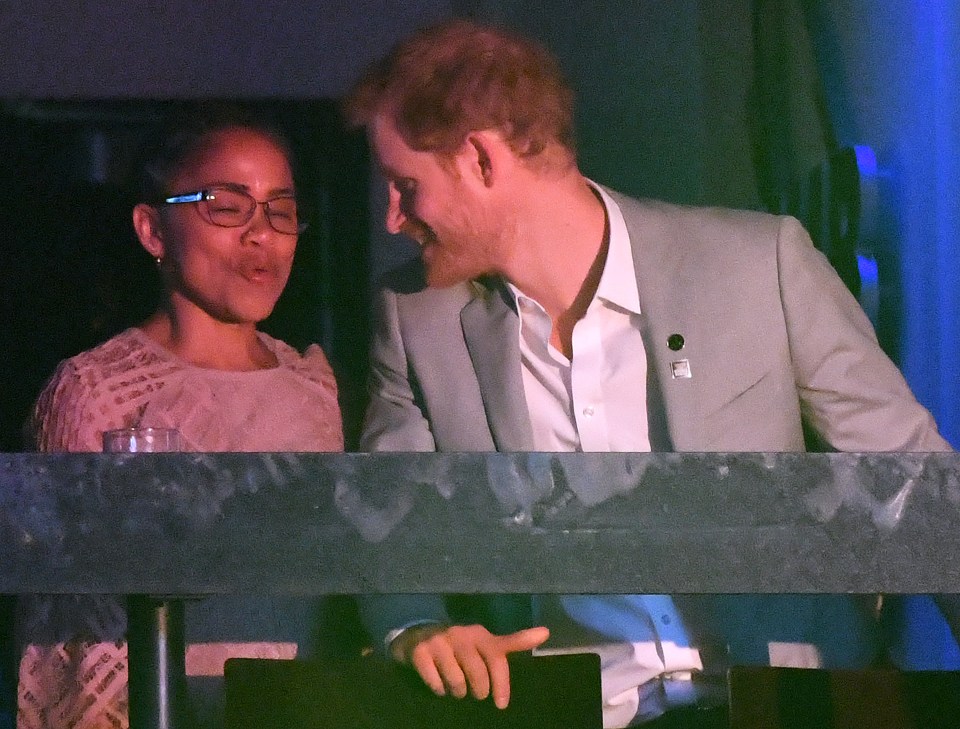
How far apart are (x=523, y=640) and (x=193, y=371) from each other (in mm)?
901

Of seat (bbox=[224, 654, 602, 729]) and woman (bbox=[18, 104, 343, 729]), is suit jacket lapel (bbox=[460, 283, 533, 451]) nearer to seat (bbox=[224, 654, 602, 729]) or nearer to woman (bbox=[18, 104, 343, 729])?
woman (bbox=[18, 104, 343, 729])

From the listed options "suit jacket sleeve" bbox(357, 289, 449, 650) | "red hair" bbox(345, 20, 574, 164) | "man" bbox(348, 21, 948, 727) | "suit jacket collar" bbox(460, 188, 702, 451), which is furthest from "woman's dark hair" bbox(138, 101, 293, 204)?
"suit jacket collar" bbox(460, 188, 702, 451)

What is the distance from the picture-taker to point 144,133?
6.72ft

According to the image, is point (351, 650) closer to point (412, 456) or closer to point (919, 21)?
point (412, 456)

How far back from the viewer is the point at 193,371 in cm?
157

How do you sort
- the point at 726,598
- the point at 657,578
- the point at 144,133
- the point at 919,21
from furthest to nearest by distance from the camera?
the point at 144,133
the point at 919,21
the point at 726,598
the point at 657,578

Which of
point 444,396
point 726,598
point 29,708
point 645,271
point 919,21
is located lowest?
point 29,708

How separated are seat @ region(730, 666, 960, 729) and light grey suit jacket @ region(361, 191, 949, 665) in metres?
0.65

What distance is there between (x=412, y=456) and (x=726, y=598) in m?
1.00

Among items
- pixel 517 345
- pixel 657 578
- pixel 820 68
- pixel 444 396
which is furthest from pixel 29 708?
pixel 820 68

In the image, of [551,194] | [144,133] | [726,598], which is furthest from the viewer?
[144,133]

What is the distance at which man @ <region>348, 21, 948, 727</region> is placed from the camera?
4.44 ft

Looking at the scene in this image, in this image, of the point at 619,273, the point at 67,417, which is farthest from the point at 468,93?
the point at 67,417

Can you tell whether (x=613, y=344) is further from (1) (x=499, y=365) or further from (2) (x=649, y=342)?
(1) (x=499, y=365)
